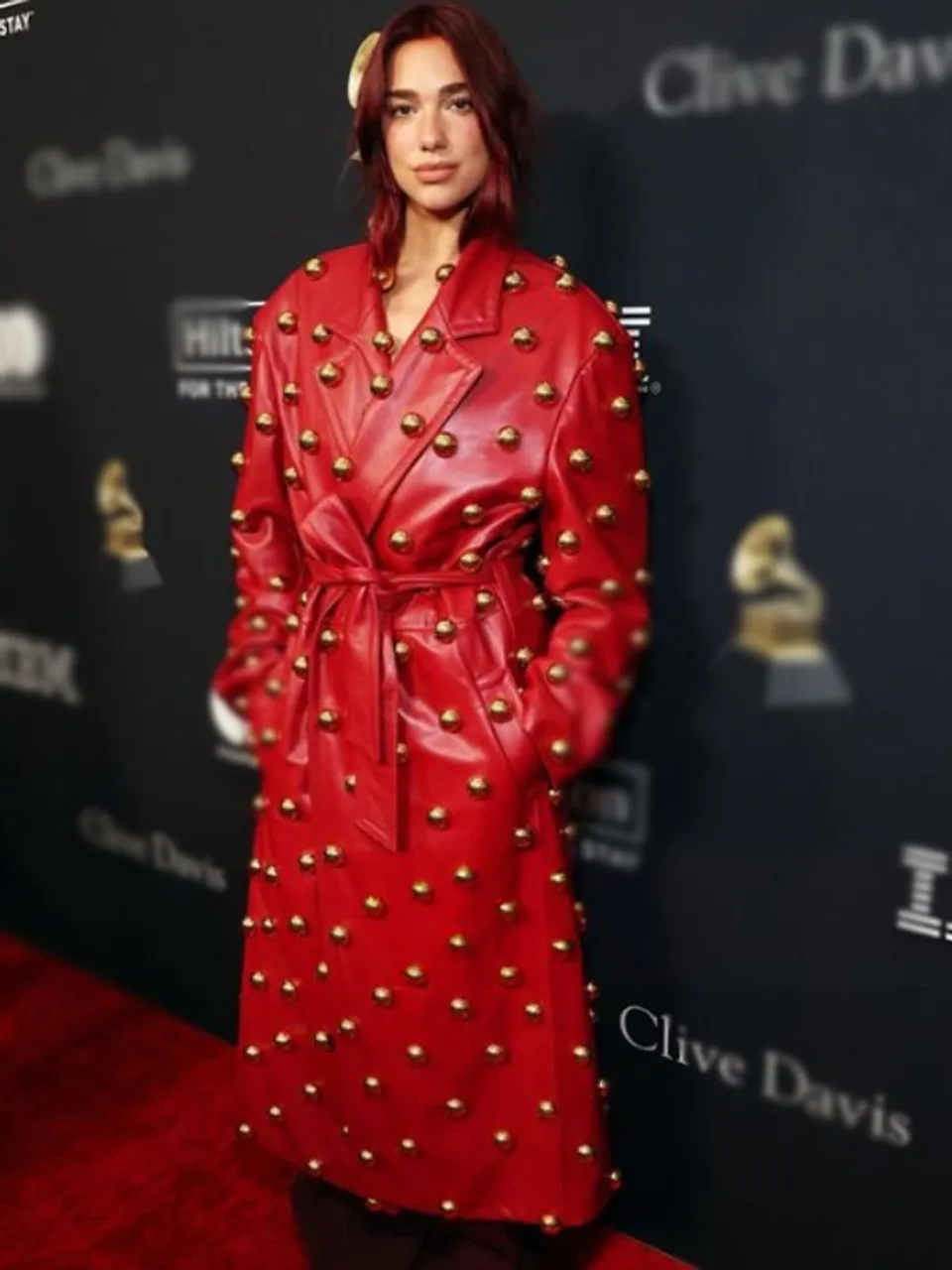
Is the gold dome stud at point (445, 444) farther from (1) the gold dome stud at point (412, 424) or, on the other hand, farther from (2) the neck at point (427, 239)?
(2) the neck at point (427, 239)

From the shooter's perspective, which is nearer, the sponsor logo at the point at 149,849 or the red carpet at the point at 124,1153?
the red carpet at the point at 124,1153

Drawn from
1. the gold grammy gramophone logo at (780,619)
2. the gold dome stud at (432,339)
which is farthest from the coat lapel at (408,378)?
the gold grammy gramophone logo at (780,619)

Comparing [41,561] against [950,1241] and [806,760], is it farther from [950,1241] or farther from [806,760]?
[950,1241]

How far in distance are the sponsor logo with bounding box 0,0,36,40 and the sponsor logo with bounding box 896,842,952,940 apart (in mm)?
1712

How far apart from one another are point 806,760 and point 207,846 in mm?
1073

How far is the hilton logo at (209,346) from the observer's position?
168cm

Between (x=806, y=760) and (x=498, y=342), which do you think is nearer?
(x=498, y=342)

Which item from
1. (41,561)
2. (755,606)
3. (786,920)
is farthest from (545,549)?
(41,561)

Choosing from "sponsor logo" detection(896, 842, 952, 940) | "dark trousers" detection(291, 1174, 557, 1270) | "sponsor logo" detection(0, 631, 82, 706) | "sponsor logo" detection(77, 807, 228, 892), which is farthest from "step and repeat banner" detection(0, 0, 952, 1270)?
"sponsor logo" detection(0, 631, 82, 706)

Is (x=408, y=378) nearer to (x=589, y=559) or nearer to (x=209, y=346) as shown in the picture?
(x=589, y=559)

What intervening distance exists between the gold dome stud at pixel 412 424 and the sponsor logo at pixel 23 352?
40.9 inches

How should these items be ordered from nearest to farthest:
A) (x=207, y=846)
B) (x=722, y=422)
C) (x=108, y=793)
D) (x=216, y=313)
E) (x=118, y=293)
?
1. (x=722, y=422)
2. (x=216, y=313)
3. (x=118, y=293)
4. (x=207, y=846)
5. (x=108, y=793)

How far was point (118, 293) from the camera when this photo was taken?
1824 millimetres

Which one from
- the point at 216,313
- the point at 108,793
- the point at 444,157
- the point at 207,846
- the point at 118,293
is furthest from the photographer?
the point at 108,793
